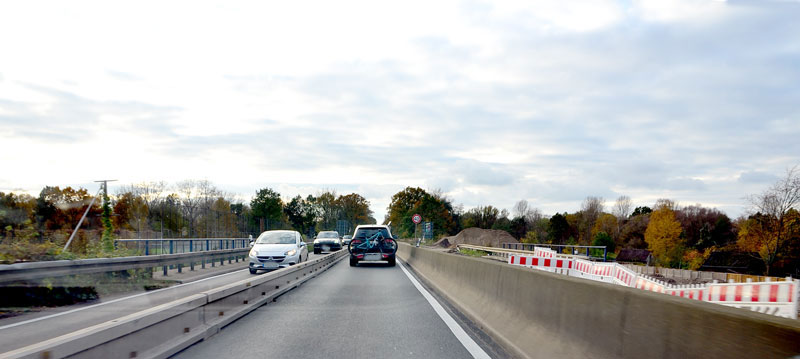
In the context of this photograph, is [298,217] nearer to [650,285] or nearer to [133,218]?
[133,218]

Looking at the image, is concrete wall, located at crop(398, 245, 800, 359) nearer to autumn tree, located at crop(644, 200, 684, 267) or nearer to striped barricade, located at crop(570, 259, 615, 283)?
striped barricade, located at crop(570, 259, 615, 283)

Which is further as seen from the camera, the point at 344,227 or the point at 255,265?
the point at 344,227

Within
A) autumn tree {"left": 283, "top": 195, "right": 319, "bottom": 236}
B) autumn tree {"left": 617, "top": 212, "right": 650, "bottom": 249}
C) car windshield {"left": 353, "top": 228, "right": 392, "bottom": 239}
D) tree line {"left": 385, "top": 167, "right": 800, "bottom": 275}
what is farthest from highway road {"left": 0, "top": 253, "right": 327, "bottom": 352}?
autumn tree {"left": 617, "top": 212, "right": 650, "bottom": 249}

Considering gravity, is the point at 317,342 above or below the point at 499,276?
below

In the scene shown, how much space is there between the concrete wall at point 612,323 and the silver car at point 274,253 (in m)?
12.7

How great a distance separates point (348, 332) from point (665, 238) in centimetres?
10698

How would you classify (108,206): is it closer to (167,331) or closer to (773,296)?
(167,331)

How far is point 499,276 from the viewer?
8383 millimetres

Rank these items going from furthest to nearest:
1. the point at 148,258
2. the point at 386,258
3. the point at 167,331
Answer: the point at 386,258 → the point at 148,258 → the point at 167,331

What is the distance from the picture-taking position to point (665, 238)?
10331 centimetres

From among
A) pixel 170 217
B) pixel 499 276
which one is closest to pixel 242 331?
pixel 499 276

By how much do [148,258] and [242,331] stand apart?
919 cm

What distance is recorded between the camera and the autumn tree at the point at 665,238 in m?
97.0

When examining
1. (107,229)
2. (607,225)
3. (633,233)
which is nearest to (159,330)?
(107,229)
